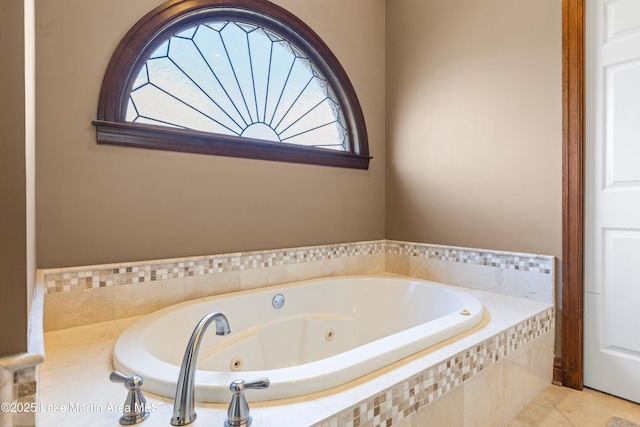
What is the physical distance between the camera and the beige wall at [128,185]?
1.49 m

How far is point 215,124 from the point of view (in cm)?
201

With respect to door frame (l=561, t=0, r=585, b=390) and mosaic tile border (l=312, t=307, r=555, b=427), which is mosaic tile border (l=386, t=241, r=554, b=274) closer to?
door frame (l=561, t=0, r=585, b=390)

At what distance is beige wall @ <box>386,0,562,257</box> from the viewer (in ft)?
6.29

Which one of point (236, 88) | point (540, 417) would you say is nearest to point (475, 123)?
point (236, 88)

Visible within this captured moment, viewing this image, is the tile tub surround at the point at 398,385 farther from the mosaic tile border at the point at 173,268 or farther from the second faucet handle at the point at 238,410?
the mosaic tile border at the point at 173,268

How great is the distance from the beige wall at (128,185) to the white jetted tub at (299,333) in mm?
352

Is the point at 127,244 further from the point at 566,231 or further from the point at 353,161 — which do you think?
the point at 566,231

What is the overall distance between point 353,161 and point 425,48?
0.97 metres

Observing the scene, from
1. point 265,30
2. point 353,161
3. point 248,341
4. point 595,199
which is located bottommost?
point 248,341

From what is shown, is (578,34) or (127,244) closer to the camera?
(127,244)

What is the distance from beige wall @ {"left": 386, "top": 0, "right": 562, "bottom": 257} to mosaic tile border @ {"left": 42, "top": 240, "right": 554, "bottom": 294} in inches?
2.8

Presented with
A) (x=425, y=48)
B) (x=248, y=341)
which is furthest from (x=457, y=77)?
(x=248, y=341)

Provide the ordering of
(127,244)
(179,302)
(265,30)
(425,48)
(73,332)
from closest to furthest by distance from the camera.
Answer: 1. (73,332)
2. (127,244)
3. (179,302)
4. (265,30)
5. (425,48)

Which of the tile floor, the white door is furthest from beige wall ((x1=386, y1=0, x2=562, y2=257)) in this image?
the tile floor
